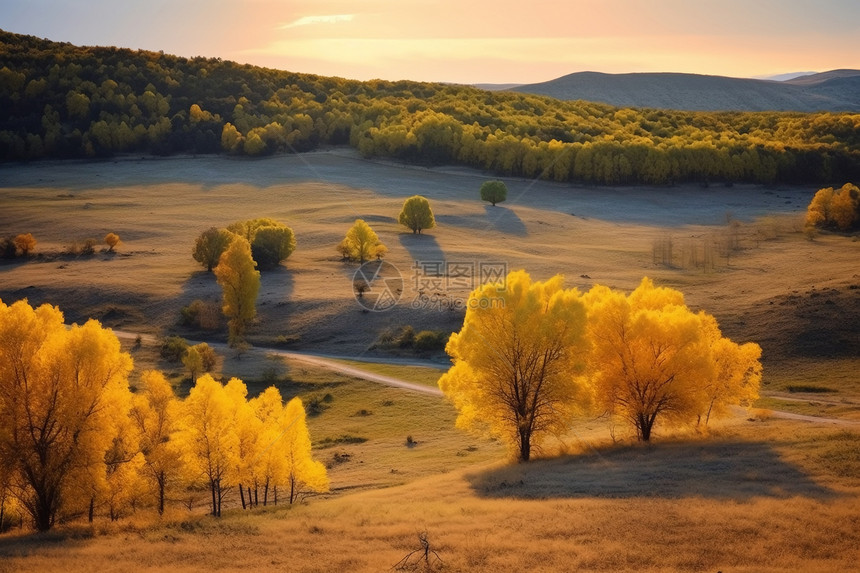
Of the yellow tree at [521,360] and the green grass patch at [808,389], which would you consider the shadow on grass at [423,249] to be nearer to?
the green grass patch at [808,389]

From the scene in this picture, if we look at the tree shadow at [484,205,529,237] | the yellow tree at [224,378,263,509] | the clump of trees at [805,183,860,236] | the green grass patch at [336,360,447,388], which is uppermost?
the clump of trees at [805,183,860,236]

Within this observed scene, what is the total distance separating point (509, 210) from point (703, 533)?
120m

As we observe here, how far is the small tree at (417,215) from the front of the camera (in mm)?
124938

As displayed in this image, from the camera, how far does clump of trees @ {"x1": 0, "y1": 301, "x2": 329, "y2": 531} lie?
36125 mm

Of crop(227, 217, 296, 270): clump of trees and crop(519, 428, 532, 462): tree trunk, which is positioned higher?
crop(227, 217, 296, 270): clump of trees

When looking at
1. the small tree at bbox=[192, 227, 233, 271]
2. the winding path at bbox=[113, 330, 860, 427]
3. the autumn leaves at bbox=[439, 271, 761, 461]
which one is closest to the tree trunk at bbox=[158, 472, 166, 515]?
the autumn leaves at bbox=[439, 271, 761, 461]

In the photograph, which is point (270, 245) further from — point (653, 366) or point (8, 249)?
point (653, 366)

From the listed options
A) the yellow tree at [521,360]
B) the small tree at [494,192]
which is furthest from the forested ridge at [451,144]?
the yellow tree at [521,360]

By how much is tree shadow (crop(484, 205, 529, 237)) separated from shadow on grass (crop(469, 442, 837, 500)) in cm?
8759

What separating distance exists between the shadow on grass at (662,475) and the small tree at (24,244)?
304 feet

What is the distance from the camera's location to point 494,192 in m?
149

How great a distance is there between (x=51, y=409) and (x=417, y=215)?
302 ft

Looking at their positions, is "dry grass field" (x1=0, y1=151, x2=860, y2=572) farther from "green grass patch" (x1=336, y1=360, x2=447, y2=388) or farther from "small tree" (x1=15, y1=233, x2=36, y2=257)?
"small tree" (x1=15, y1=233, x2=36, y2=257)

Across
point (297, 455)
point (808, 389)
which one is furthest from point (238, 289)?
point (808, 389)
